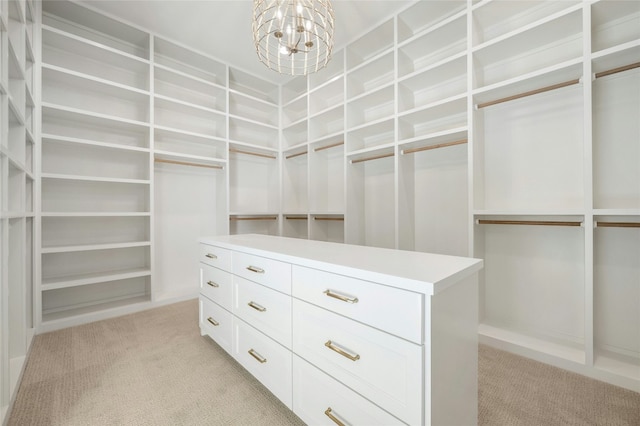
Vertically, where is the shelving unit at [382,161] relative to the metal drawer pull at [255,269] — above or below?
above

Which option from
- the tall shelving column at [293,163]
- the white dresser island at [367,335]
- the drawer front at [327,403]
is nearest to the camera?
the white dresser island at [367,335]

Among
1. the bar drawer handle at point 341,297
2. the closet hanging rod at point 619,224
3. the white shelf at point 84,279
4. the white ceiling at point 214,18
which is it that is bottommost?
the white shelf at point 84,279

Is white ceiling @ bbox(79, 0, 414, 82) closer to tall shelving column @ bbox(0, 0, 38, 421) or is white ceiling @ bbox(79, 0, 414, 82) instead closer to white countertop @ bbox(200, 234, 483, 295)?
tall shelving column @ bbox(0, 0, 38, 421)

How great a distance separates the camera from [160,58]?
3287mm

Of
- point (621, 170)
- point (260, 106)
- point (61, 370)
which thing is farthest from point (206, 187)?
point (621, 170)

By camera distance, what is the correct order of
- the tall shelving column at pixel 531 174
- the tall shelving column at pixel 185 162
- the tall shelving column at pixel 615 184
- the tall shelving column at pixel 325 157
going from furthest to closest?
the tall shelving column at pixel 325 157
the tall shelving column at pixel 185 162
the tall shelving column at pixel 531 174
the tall shelving column at pixel 615 184

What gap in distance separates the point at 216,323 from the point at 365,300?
1.41 meters

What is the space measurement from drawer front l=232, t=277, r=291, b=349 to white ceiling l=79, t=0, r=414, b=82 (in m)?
2.60

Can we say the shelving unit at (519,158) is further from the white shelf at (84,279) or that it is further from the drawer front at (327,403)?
the white shelf at (84,279)

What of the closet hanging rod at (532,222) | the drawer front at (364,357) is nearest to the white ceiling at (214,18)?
the closet hanging rod at (532,222)

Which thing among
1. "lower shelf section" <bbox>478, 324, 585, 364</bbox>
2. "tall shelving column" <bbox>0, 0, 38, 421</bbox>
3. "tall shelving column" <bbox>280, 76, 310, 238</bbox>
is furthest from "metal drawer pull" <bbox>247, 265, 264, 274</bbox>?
"tall shelving column" <bbox>280, 76, 310, 238</bbox>

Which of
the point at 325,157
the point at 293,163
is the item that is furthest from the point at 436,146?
the point at 293,163

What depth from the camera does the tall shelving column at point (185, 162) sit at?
3.22 metres

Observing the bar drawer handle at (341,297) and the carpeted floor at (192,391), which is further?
the carpeted floor at (192,391)
